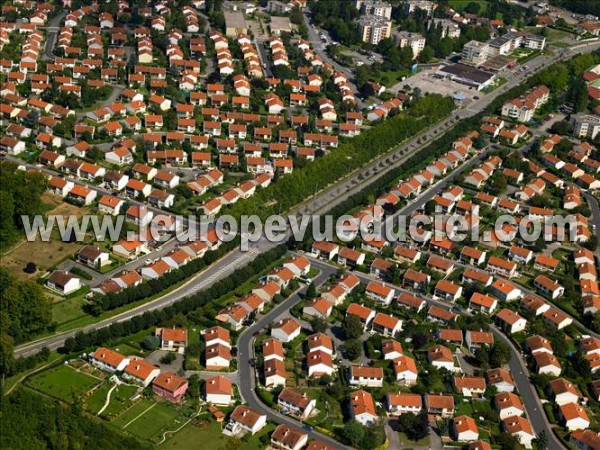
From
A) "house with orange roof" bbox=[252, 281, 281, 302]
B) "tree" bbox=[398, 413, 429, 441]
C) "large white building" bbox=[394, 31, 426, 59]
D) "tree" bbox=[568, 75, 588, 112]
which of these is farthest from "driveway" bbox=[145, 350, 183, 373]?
"large white building" bbox=[394, 31, 426, 59]

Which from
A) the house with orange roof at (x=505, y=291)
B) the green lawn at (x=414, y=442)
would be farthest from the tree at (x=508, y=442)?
the house with orange roof at (x=505, y=291)

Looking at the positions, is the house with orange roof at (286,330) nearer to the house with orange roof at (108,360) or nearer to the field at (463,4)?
the house with orange roof at (108,360)

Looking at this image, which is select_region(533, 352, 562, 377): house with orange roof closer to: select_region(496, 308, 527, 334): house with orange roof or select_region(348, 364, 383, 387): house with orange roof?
select_region(496, 308, 527, 334): house with orange roof

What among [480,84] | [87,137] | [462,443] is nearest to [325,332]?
[462,443]

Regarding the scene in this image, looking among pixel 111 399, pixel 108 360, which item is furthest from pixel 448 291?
pixel 111 399

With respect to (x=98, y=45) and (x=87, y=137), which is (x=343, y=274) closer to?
(x=87, y=137)

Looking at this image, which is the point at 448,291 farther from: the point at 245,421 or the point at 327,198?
the point at 245,421
